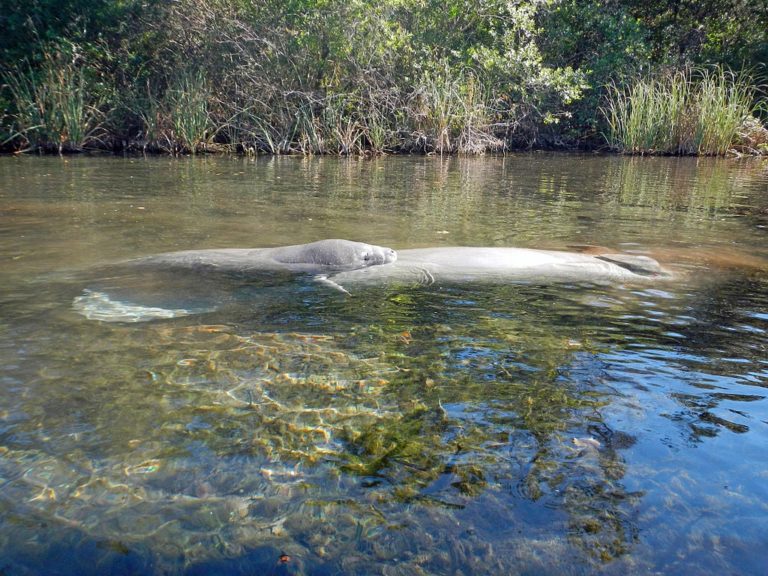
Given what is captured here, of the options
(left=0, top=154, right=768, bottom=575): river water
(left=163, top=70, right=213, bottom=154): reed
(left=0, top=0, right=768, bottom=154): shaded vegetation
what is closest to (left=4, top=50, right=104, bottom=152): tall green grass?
(left=0, top=0, right=768, bottom=154): shaded vegetation

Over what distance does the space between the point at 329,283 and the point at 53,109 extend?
14334 millimetres

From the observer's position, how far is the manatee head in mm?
5035

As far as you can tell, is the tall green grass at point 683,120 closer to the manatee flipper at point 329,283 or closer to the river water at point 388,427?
the river water at point 388,427

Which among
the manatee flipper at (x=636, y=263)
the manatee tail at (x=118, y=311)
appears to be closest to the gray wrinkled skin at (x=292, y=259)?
the manatee tail at (x=118, y=311)

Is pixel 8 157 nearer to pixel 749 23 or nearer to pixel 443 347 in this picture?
pixel 443 347

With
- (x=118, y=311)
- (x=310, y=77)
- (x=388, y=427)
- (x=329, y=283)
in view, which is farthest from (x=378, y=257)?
(x=310, y=77)

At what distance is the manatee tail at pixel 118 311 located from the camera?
383cm

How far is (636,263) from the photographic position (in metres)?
5.22

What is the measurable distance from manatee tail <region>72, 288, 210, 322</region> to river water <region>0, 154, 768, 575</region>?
86 mm

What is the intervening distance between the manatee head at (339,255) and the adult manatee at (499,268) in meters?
0.13

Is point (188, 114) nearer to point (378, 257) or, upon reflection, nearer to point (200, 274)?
point (200, 274)

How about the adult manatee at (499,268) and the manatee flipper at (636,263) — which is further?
the manatee flipper at (636,263)

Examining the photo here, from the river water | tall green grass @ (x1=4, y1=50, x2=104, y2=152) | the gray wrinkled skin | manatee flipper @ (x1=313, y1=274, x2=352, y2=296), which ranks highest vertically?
tall green grass @ (x1=4, y1=50, x2=104, y2=152)

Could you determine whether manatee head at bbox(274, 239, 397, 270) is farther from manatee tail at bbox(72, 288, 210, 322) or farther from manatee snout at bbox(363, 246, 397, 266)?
manatee tail at bbox(72, 288, 210, 322)
